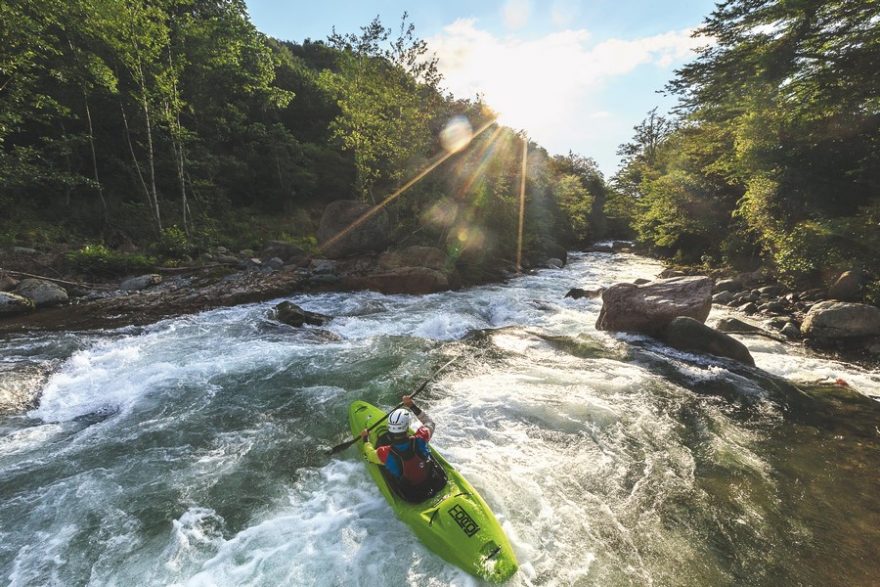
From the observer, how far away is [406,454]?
4.51 m

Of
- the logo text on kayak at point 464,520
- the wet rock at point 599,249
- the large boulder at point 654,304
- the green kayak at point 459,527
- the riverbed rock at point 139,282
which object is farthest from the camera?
the wet rock at point 599,249

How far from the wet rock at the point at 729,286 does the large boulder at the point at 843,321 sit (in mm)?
5539

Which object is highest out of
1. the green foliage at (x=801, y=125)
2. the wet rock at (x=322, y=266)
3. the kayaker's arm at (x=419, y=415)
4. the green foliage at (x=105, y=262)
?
the green foliage at (x=801, y=125)

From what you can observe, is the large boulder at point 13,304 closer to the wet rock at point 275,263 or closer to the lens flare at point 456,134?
the wet rock at point 275,263

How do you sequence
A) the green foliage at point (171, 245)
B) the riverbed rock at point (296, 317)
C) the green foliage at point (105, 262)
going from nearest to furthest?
the riverbed rock at point (296, 317) < the green foliage at point (105, 262) < the green foliage at point (171, 245)

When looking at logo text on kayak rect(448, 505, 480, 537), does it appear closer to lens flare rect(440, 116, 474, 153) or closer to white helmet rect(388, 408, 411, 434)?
white helmet rect(388, 408, 411, 434)

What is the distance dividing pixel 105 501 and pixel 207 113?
22963 mm

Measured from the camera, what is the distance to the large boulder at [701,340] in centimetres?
855

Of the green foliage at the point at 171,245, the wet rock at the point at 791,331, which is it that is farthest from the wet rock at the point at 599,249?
the green foliage at the point at 171,245

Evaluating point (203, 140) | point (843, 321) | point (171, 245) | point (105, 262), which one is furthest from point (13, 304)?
point (843, 321)

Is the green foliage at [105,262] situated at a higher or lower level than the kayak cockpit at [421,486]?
higher

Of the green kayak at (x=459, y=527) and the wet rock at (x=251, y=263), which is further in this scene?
the wet rock at (x=251, y=263)

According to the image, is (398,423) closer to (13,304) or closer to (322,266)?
(13,304)

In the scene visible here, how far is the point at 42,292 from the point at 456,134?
2430cm
